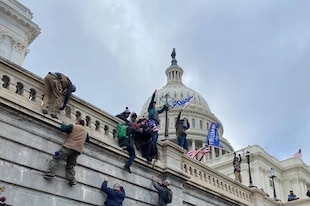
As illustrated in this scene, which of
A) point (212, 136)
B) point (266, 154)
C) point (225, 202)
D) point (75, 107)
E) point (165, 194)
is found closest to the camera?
point (75, 107)

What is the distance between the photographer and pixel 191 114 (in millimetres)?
97625

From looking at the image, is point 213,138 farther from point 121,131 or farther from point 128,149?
point 128,149

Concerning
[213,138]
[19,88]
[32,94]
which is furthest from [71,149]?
[213,138]

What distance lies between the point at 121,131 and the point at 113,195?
2540 mm

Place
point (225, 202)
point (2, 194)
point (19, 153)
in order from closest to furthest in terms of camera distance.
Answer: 1. point (2, 194)
2. point (19, 153)
3. point (225, 202)

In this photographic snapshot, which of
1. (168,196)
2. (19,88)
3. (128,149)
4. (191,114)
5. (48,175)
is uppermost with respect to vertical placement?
(191,114)

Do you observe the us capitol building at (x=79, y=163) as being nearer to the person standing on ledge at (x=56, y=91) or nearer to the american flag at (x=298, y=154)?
the person standing on ledge at (x=56, y=91)

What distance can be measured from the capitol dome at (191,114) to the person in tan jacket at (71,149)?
65667 mm

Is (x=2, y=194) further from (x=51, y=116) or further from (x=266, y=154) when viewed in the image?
(x=266, y=154)

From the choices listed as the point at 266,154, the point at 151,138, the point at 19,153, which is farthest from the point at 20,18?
the point at 266,154

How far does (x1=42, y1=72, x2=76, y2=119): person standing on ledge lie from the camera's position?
41.7 feet

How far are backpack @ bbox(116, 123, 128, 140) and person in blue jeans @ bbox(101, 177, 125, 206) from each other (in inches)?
71.6

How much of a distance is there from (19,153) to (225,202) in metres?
11.7

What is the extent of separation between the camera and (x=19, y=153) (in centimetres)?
1134
